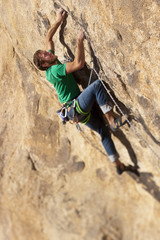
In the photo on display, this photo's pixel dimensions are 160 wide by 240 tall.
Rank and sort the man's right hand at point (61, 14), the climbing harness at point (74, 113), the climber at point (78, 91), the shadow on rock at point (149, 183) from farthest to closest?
the shadow on rock at point (149, 183)
the climbing harness at point (74, 113)
the man's right hand at point (61, 14)
the climber at point (78, 91)

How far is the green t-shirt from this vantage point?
3941mm

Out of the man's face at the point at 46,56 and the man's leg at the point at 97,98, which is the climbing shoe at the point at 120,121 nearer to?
the man's leg at the point at 97,98

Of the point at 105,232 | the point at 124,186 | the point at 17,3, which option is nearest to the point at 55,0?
the point at 17,3

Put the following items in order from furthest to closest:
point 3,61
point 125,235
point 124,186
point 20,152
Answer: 1. point 3,61
2. point 20,152
3. point 124,186
4. point 125,235

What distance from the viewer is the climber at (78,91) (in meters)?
3.85

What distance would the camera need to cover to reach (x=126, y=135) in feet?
15.2

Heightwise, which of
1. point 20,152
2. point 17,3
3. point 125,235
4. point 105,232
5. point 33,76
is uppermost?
point 17,3

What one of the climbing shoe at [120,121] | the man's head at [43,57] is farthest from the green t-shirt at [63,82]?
the climbing shoe at [120,121]

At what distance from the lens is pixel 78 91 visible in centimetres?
439

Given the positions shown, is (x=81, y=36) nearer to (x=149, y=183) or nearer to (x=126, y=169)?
(x=126, y=169)

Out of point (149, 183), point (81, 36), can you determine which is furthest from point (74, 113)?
point (149, 183)

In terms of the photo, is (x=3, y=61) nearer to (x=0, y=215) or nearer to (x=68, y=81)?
(x=68, y=81)

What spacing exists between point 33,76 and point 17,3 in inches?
58.7

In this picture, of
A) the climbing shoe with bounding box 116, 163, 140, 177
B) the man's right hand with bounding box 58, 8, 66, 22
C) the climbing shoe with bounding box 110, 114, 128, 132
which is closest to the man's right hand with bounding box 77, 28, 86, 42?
the man's right hand with bounding box 58, 8, 66, 22
